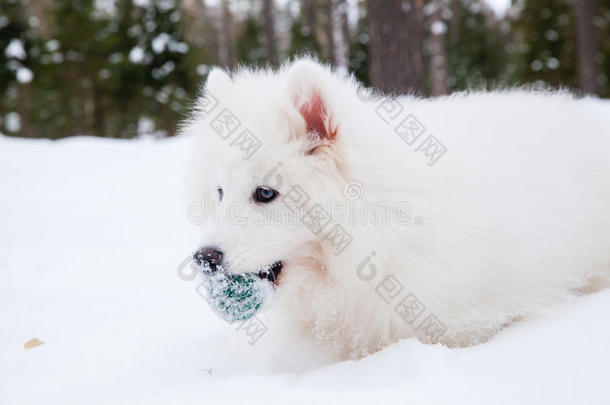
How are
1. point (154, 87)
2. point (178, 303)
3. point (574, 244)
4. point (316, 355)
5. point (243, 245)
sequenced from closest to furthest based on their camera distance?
1. point (243, 245)
2. point (316, 355)
3. point (574, 244)
4. point (178, 303)
5. point (154, 87)

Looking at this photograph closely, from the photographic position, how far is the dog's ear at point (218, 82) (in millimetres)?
2719

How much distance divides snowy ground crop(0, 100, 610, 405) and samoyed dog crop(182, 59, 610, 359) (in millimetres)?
184

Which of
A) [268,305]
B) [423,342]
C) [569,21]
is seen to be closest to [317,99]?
[268,305]

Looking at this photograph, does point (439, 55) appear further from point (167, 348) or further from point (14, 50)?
point (14, 50)

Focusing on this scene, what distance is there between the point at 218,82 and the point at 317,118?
2.43 ft

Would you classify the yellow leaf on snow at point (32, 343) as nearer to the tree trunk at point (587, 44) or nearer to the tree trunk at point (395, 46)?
the tree trunk at point (395, 46)

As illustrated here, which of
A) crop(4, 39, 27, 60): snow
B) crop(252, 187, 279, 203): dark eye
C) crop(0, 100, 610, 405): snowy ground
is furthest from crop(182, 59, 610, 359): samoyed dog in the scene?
crop(4, 39, 27, 60): snow

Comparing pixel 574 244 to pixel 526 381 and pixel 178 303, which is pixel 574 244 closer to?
pixel 526 381

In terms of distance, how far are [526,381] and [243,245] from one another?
1258 mm

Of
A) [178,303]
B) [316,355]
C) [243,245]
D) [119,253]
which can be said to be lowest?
[119,253]

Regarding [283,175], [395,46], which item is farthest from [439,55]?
[283,175]

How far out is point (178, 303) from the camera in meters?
3.47

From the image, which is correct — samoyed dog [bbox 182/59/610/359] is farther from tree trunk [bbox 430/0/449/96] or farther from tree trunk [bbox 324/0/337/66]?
tree trunk [bbox 324/0/337/66]

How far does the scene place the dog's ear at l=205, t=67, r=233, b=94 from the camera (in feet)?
8.92
